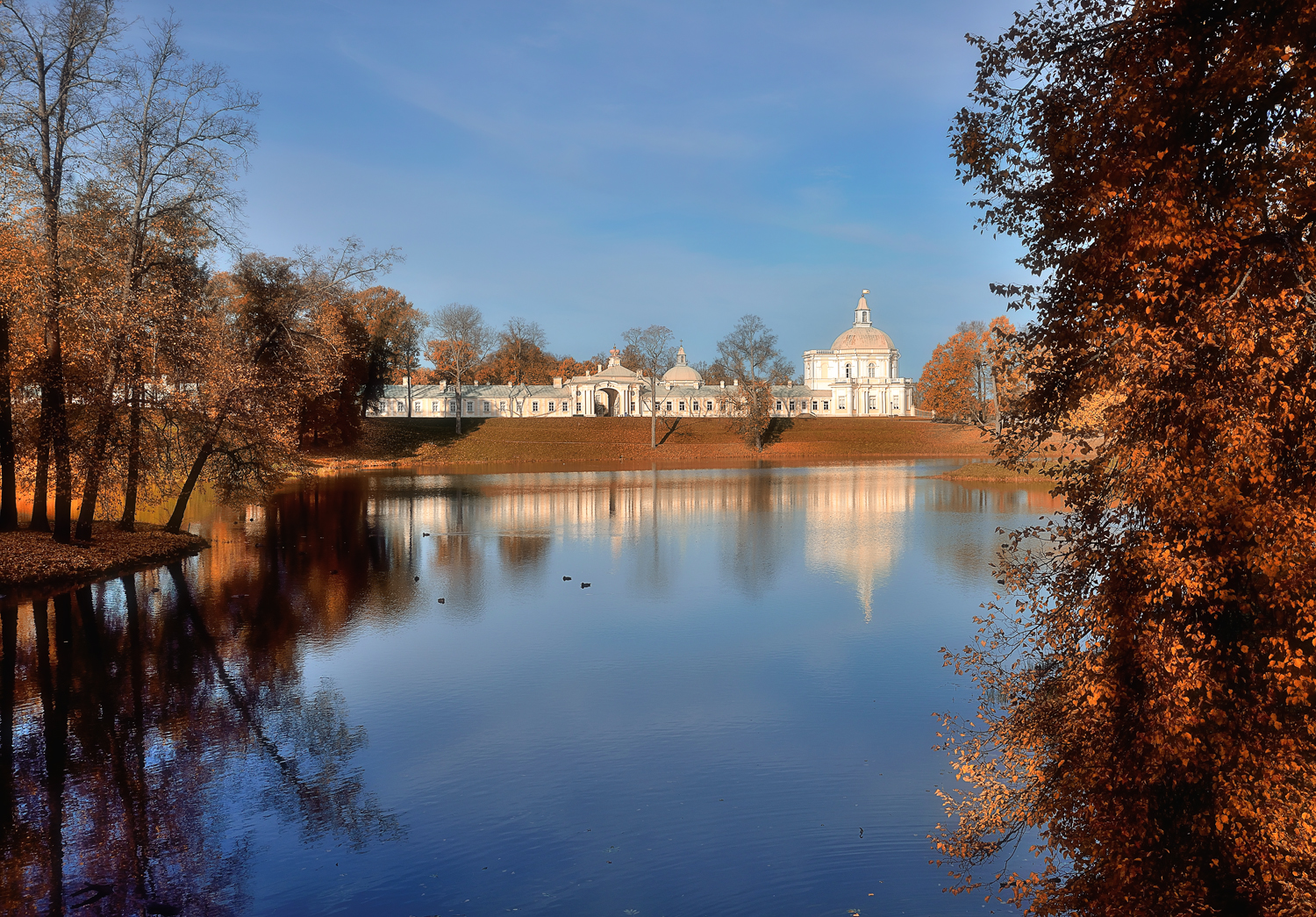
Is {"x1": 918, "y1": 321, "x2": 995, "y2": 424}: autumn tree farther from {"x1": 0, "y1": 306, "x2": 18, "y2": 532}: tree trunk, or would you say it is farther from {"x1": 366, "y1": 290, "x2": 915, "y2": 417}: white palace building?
{"x1": 0, "y1": 306, "x2": 18, "y2": 532}: tree trunk

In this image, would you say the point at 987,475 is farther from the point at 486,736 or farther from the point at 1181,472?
the point at 1181,472

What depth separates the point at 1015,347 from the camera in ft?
29.4

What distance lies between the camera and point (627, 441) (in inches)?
3083

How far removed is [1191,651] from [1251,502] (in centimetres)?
124

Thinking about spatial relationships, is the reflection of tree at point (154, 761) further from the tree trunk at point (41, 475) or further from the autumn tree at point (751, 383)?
the autumn tree at point (751, 383)

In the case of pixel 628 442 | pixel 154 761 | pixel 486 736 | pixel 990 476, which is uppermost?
pixel 628 442

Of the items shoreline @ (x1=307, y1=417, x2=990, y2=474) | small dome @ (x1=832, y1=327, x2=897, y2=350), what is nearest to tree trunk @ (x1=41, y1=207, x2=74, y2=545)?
shoreline @ (x1=307, y1=417, x2=990, y2=474)

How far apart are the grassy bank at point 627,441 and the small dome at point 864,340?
39.4m

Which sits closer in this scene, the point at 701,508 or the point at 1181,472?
the point at 1181,472

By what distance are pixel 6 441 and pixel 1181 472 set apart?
21.3 metres

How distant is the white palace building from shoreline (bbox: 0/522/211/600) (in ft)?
208

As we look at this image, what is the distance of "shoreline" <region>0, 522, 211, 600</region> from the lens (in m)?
18.1

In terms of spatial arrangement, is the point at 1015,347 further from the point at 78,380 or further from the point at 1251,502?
the point at 78,380

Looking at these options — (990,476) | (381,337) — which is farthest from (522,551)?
(381,337)
